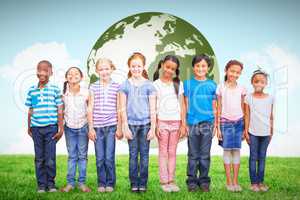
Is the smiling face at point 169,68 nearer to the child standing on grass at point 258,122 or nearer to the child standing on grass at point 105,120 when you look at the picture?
the child standing on grass at point 105,120

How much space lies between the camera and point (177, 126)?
23.1ft

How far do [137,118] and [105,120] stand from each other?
48 cm

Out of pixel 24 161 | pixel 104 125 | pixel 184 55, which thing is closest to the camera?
pixel 104 125

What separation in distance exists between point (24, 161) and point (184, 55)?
4963 millimetres

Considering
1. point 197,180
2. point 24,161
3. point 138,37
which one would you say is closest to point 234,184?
point 197,180

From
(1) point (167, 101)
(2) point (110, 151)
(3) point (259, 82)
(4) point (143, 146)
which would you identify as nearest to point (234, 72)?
(3) point (259, 82)

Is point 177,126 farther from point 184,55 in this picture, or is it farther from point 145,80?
point 184,55

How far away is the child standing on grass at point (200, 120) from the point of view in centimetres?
702

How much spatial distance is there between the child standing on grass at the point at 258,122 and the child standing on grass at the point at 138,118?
1.56 metres

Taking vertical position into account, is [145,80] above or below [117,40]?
below

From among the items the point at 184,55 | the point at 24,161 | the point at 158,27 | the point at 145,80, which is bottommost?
the point at 24,161

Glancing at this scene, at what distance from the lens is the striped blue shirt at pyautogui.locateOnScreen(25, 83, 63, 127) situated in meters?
7.04

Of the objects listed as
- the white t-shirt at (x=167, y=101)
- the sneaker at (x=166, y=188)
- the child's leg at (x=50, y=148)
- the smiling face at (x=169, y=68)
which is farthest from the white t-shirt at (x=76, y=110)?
the sneaker at (x=166, y=188)

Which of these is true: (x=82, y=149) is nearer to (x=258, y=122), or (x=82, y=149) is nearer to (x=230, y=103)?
(x=230, y=103)
